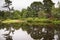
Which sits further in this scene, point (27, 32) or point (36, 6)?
point (36, 6)

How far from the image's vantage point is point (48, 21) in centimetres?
344

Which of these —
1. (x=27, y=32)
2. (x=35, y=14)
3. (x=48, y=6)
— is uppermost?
(x=48, y=6)

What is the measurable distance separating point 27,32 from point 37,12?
0.45 meters

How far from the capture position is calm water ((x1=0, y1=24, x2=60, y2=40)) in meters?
3.12

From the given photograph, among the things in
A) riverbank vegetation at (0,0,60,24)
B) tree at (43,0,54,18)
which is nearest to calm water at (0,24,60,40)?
riverbank vegetation at (0,0,60,24)

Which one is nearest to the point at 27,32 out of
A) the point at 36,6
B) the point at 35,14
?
the point at 35,14

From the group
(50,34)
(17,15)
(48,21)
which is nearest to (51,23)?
(48,21)

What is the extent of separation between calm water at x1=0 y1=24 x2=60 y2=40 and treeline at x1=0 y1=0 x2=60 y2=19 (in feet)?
0.64

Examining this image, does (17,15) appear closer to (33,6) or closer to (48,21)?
(33,6)

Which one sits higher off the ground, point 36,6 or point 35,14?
point 36,6

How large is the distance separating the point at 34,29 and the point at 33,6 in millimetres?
455

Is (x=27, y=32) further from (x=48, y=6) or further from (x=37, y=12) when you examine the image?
(x=48, y=6)

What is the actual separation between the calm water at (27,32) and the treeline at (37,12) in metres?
0.20

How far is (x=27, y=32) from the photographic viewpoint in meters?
3.33
